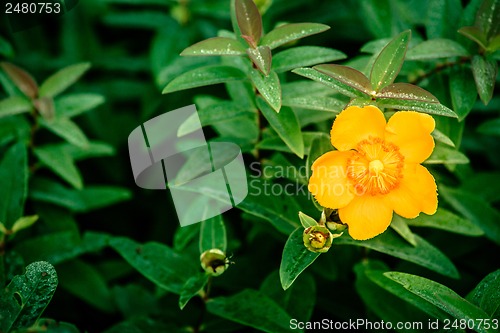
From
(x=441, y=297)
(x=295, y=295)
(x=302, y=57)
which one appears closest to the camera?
(x=441, y=297)

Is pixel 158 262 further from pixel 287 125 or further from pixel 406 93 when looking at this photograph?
pixel 406 93

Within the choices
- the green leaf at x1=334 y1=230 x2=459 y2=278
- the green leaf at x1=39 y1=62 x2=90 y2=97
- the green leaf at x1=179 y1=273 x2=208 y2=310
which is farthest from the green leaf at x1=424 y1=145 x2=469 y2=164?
the green leaf at x1=39 y1=62 x2=90 y2=97

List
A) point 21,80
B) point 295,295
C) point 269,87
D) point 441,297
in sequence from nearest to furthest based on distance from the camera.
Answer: point 441,297 → point 269,87 → point 295,295 → point 21,80

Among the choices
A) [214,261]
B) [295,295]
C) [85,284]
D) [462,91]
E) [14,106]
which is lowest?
[85,284]

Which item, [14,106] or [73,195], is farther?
[73,195]

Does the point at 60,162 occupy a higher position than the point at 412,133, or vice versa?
the point at 412,133

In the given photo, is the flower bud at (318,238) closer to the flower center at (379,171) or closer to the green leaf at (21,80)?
the flower center at (379,171)

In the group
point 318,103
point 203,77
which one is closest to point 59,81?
point 203,77

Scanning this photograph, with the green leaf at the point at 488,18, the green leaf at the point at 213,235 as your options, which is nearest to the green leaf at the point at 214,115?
the green leaf at the point at 213,235
